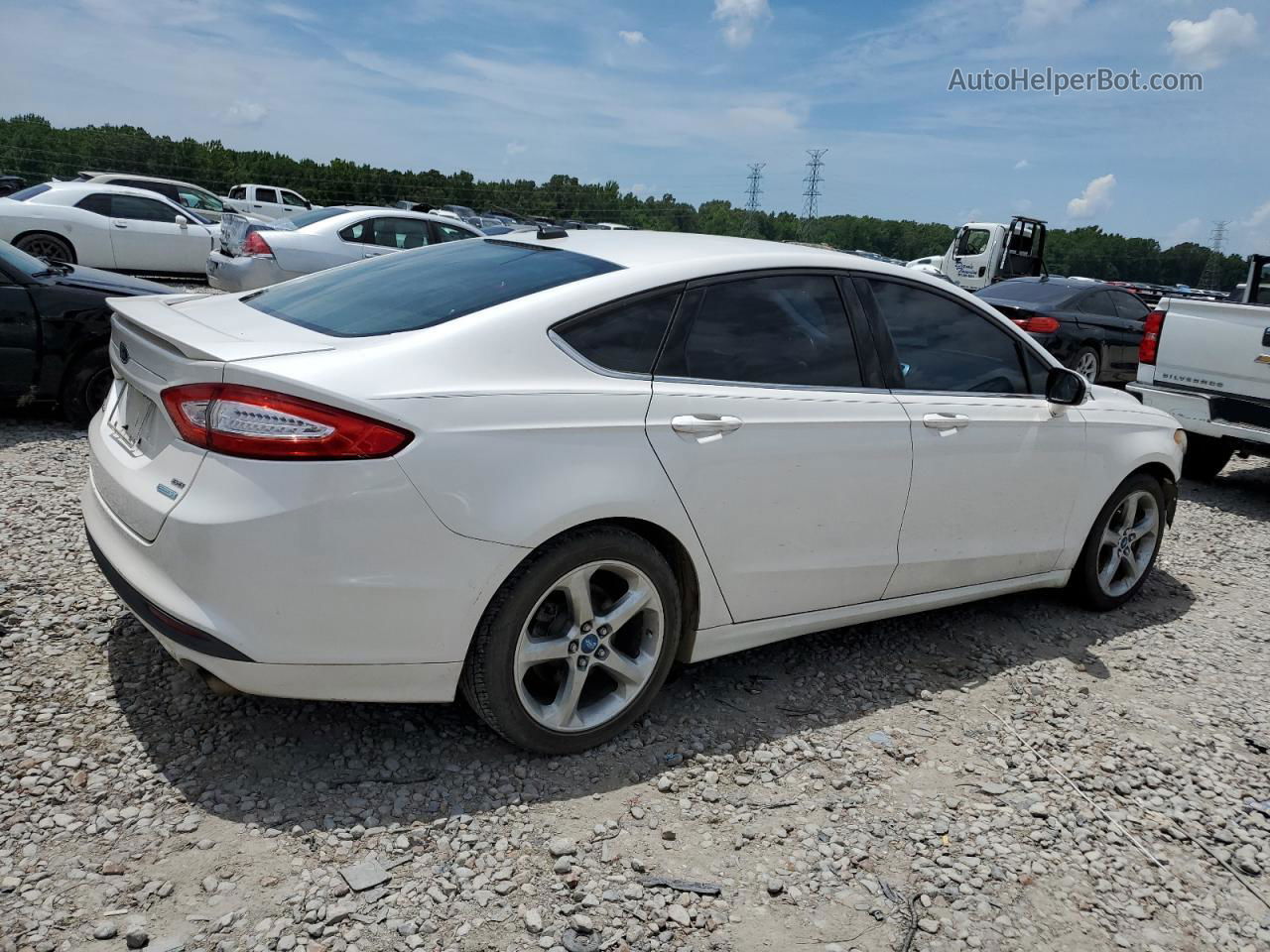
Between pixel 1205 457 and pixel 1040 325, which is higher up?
pixel 1040 325

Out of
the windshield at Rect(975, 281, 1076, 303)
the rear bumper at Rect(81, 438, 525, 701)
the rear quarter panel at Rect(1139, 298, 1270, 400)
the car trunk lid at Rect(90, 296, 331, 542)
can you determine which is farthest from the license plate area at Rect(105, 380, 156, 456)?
the windshield at Rect(975, 281, 1076, 303)

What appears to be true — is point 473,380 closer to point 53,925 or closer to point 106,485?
point 106,485

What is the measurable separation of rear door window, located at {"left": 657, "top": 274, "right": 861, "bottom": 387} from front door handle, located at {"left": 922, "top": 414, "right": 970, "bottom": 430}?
336 mm

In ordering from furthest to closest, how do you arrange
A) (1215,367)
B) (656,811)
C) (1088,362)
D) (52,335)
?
(1088,362), (1215,367), (52,335), (656,811)

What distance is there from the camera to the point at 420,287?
3334 millimetres

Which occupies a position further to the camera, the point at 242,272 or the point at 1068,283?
the point at 1068,283

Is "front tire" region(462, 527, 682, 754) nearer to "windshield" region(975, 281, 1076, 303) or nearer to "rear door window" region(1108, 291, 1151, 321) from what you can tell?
"windshield" region(975, 281, 1076, 303)

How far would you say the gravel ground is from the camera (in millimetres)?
2451

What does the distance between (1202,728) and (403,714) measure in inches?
117

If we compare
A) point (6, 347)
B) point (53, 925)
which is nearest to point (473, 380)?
point (53, 925)

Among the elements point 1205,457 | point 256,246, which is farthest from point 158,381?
point 256,246

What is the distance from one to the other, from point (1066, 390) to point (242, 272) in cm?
1010

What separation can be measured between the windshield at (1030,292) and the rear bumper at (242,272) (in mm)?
8727

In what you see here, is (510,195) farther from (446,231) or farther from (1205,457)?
(1205,457)
